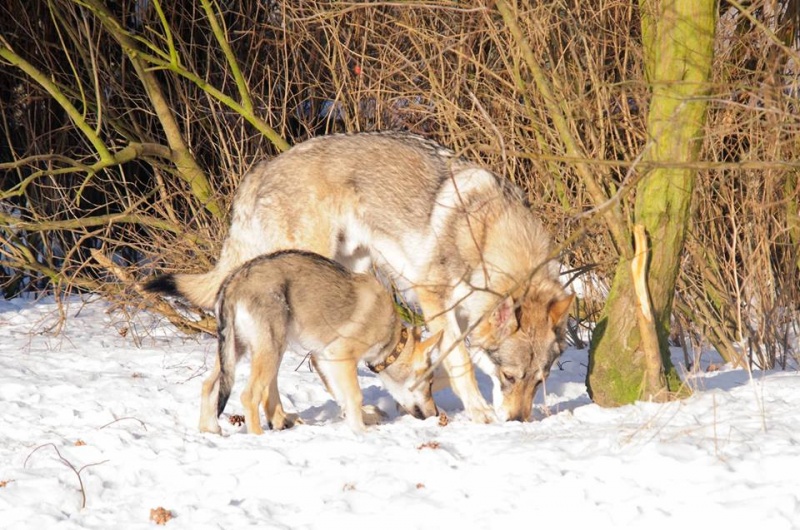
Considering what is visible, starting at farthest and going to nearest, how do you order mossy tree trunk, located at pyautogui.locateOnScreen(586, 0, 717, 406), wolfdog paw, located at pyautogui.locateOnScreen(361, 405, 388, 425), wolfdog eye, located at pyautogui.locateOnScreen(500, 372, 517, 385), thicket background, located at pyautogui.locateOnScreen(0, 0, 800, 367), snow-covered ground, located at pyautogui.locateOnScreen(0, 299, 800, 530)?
thicket background, located at pyautogui.locateOnScreen(0, 0, 800, 367)
wolfdog eye, located at pyautogui.locateOnScreen(500, 372, 517, 385)
wolfdog paw, located at pyautogui.locateOnScreen(361, 405, 388, 425)
mossy tree trunk, located at pyautogui.locateOnScreen(586, 0, 717, 406)
snow-covered ground, located at pyautogui.locateOnScreen(0, 299, 800, 530)

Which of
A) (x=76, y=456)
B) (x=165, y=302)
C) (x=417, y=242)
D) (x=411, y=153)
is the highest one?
(x=411, y=153)

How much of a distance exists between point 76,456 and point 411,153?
3247 mm

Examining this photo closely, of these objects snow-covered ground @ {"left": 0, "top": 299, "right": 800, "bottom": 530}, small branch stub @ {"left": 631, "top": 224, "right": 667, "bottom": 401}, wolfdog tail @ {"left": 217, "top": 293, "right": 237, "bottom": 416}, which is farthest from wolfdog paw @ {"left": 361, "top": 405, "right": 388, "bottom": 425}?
small branch stub @ {"left": 631, "top": 224, "right": 667, "bottom": 401}

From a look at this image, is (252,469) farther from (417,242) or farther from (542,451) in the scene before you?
(417,242)

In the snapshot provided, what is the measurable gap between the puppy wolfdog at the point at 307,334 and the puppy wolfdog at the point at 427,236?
0.41 meters

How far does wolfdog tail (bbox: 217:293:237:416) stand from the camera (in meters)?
5.98

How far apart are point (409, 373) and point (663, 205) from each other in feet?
6.69

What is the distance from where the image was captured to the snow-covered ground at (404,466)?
4.39 m

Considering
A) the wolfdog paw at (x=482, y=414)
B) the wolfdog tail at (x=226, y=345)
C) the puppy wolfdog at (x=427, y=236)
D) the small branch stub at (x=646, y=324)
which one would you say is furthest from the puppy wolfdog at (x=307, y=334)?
the small branch stub at (x=646, y=324)

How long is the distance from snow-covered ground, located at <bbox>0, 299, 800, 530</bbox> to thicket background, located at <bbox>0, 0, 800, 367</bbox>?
150cm

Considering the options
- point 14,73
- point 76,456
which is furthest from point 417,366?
point 14,73

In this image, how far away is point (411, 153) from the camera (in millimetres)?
7297

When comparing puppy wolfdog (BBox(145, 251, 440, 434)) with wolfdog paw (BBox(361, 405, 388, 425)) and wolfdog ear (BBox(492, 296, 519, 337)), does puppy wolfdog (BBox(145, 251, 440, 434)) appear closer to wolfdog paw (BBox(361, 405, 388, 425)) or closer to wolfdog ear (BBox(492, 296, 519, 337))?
wolfdog paw (BBox(361, 405, 388, 425))

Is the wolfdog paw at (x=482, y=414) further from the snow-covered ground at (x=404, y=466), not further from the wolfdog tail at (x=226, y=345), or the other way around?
the wolfdog tail at (x=226, y=345)
